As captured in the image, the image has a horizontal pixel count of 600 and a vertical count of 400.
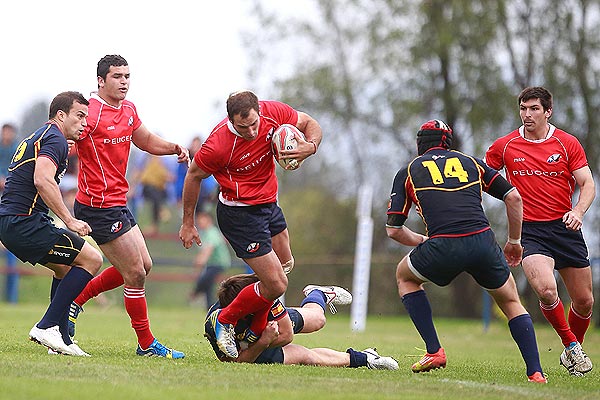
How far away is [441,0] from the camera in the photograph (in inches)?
945

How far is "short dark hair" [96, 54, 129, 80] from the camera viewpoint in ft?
27.3

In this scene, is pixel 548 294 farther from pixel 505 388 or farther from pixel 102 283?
pixel 102 283

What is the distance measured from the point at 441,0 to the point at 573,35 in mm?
3424

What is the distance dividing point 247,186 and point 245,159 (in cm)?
24

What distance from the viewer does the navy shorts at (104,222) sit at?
8172 mm

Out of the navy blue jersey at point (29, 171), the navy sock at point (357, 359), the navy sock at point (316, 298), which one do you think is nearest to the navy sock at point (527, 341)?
the navy sock at point (357, 359)

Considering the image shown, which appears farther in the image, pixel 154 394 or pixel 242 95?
pixel 242 95

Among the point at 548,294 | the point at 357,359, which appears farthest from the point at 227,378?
the point at 548,294

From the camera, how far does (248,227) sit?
8.10m

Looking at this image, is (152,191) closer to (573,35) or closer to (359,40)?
(359,40)

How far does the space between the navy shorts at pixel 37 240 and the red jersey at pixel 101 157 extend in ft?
1.38

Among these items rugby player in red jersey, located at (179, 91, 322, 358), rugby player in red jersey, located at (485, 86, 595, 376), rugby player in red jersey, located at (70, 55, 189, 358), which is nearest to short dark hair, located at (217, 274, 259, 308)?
rugby player in red jersey, located at (179, 91, 322, 358)

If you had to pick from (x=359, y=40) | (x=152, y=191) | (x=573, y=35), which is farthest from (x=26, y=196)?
(x=359, y=40)

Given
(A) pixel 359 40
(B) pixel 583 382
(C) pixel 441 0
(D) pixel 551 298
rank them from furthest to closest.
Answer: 1. (A) pixel 359 40
2. (C) pixel 441 0
3. (D) pixel 551 298
4. (B) pixel 583 382
